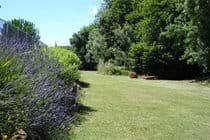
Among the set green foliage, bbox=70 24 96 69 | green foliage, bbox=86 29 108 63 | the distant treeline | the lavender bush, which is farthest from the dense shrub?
green foliage, bbox=70 24 96 69

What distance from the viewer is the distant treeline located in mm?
30422

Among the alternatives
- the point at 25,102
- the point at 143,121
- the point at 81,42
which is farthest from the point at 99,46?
the point at 25,102

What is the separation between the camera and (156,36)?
38156 mm

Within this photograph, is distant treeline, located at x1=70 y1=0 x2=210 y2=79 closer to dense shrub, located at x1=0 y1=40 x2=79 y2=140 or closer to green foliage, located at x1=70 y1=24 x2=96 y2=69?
green foliage, located at x1=70 y1=24 x2=96 y2=69

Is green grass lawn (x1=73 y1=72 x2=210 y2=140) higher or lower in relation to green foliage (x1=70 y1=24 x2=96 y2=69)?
lower

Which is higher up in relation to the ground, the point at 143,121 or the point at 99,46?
the point at 99,46

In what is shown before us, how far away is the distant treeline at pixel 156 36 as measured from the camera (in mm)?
30422

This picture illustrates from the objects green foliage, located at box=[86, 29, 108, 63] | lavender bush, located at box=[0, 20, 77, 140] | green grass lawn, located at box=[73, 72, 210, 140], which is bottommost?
green grass lawn, located at box=[73, 72, 210, 140]

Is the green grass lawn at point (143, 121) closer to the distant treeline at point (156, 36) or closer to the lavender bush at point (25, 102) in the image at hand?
the lavender bush at point (25, 102)

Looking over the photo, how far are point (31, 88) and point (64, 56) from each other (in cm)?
885

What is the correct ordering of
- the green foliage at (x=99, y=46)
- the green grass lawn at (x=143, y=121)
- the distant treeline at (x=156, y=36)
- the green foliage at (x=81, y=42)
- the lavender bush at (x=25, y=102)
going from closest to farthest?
the lavender bush at (x=25, y=102), the green grass lawn at (x=143, y=121), the distant treeline at (x=156, y=36), the green foliage at (x=99, y=46), the green foliage at (x=81, y=42)

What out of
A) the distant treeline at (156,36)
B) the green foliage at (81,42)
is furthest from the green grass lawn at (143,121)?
the green foliage at (81,42)

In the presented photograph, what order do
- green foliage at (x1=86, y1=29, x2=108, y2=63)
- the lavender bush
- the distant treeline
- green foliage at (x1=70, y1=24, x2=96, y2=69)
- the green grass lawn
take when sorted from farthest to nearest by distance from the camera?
1. green foliage at (x1=70, y1=24, x2=96, y2=69)
2. green foliage at (x1=86, y1=29, x2=108, y2=63)
3. the distant treeline
4. the green grass lawn
5. the lavender bush

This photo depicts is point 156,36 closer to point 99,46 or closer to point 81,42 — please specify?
point 99,46
